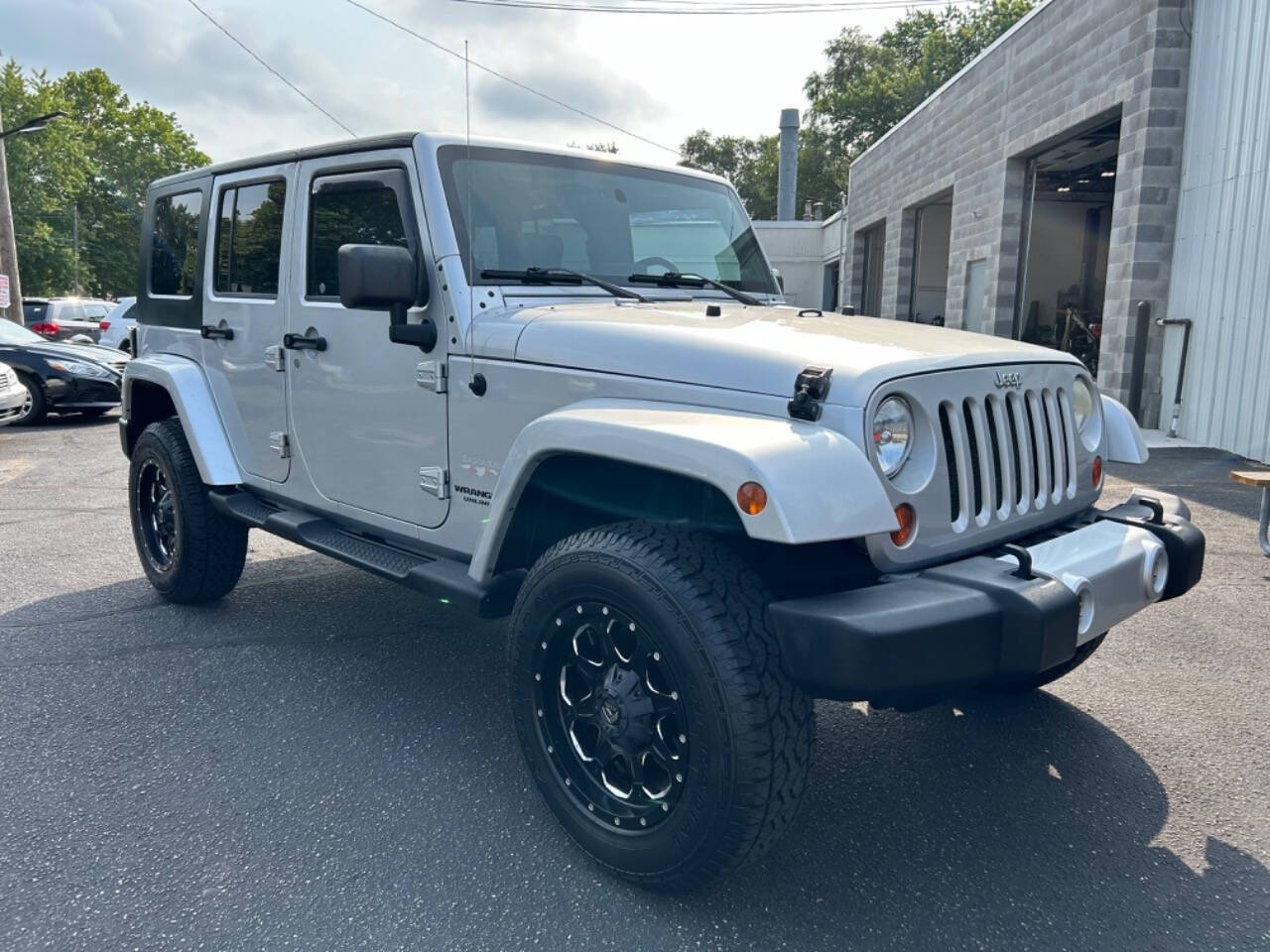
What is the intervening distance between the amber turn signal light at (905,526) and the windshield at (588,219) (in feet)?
4.98

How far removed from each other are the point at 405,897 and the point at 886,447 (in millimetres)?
1636

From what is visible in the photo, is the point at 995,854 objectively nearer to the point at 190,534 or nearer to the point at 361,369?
the point at 361,369

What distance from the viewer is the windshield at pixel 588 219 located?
3354mm

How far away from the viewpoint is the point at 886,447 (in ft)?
8.03

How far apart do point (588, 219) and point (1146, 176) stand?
29.7 feet

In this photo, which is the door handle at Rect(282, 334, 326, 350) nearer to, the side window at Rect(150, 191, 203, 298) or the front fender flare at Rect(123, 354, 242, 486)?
the front fender flare at Rect(123, 354, 242, 486)

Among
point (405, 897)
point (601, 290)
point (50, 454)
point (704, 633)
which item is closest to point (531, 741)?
point (405, 897)

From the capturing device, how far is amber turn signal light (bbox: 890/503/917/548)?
245 centimetres

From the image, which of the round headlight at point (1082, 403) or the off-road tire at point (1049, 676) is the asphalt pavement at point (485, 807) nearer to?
the off-road tire at point (1049, 676)

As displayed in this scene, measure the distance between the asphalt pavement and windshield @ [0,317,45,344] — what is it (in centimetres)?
944

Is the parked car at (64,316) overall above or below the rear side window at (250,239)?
below

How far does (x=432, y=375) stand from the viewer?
3.28m

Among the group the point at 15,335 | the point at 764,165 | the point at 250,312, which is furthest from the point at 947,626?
the point at 764,165

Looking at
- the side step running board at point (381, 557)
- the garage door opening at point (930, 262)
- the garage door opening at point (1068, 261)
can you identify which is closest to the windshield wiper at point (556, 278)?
the side step running board at point (381, 557)
